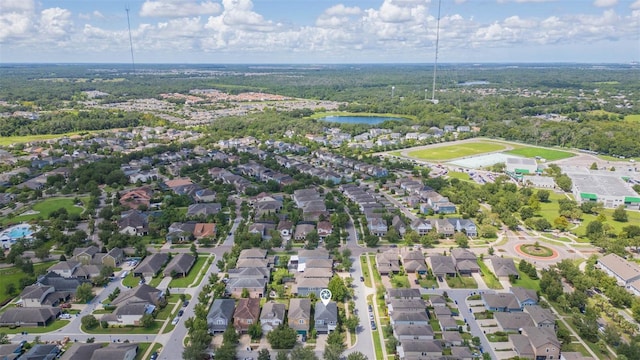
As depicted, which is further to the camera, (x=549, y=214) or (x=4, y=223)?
(x=549, y=214)

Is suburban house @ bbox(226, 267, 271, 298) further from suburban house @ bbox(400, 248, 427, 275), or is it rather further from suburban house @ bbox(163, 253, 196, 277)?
suburban house @ bbox(400, 248, 427, 275)

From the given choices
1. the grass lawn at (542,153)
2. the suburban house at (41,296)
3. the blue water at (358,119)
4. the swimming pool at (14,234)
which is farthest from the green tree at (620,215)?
the blue water at (358,119)

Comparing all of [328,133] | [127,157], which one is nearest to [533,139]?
[328,133]

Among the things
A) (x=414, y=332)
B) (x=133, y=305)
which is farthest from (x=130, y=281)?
(x=414, y=332)

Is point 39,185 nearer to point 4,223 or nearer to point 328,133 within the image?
point 4,223

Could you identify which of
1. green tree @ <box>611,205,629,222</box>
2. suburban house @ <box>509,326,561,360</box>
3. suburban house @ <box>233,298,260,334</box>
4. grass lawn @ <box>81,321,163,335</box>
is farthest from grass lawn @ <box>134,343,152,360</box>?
green tree @ <box>611,205,629,222</box>

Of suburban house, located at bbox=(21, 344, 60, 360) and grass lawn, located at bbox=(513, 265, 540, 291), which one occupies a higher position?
suburban house, located at bbox=(21, 344, 60, 360)
